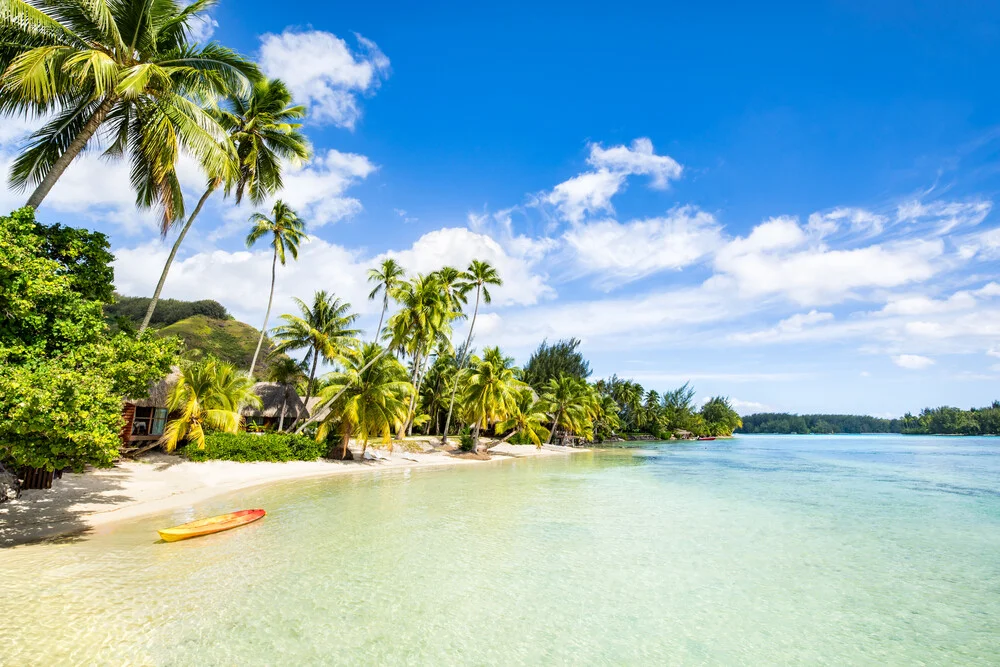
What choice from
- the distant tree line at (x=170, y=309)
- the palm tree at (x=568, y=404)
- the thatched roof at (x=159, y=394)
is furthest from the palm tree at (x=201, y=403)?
the distant tree line at (x=170, y=309)

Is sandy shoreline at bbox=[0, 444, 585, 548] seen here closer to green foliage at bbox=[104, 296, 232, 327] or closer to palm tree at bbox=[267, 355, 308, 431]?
palm tree at bbox=[267, 355, 308, 431]

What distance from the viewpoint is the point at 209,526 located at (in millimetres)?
10430

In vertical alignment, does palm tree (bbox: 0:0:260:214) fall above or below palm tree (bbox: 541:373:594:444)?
above

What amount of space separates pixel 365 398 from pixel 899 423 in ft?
742

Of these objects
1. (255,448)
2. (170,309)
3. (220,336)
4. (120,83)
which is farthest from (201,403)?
(170,309)

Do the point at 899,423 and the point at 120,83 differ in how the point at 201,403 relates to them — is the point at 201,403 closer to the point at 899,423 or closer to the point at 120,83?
the point at 120,83

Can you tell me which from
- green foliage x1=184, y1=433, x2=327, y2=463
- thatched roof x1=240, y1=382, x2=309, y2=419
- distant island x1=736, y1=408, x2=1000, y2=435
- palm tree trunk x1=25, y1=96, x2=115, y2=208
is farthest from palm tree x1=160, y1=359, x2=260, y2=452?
distant island x1=736, y1=408, x2=1000, y2=435

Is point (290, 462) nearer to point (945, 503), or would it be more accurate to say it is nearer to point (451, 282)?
point (451, 282)

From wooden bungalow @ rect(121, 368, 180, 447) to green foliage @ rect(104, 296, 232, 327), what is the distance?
71101 mm

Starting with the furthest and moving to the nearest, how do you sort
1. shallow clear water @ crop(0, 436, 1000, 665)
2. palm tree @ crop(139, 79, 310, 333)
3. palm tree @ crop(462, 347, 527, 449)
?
palm tree @ crop(462, 347, 527, 449) → palm tree @ crop(139, 79, 310, 333) → shallow clear water @ crop(0, 436, 1000, 665)

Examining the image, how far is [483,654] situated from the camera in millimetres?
5754

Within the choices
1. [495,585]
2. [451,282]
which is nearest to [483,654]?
[495,585]

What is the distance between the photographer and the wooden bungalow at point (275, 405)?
30.3m

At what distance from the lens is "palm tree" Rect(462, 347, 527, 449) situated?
112 feet
